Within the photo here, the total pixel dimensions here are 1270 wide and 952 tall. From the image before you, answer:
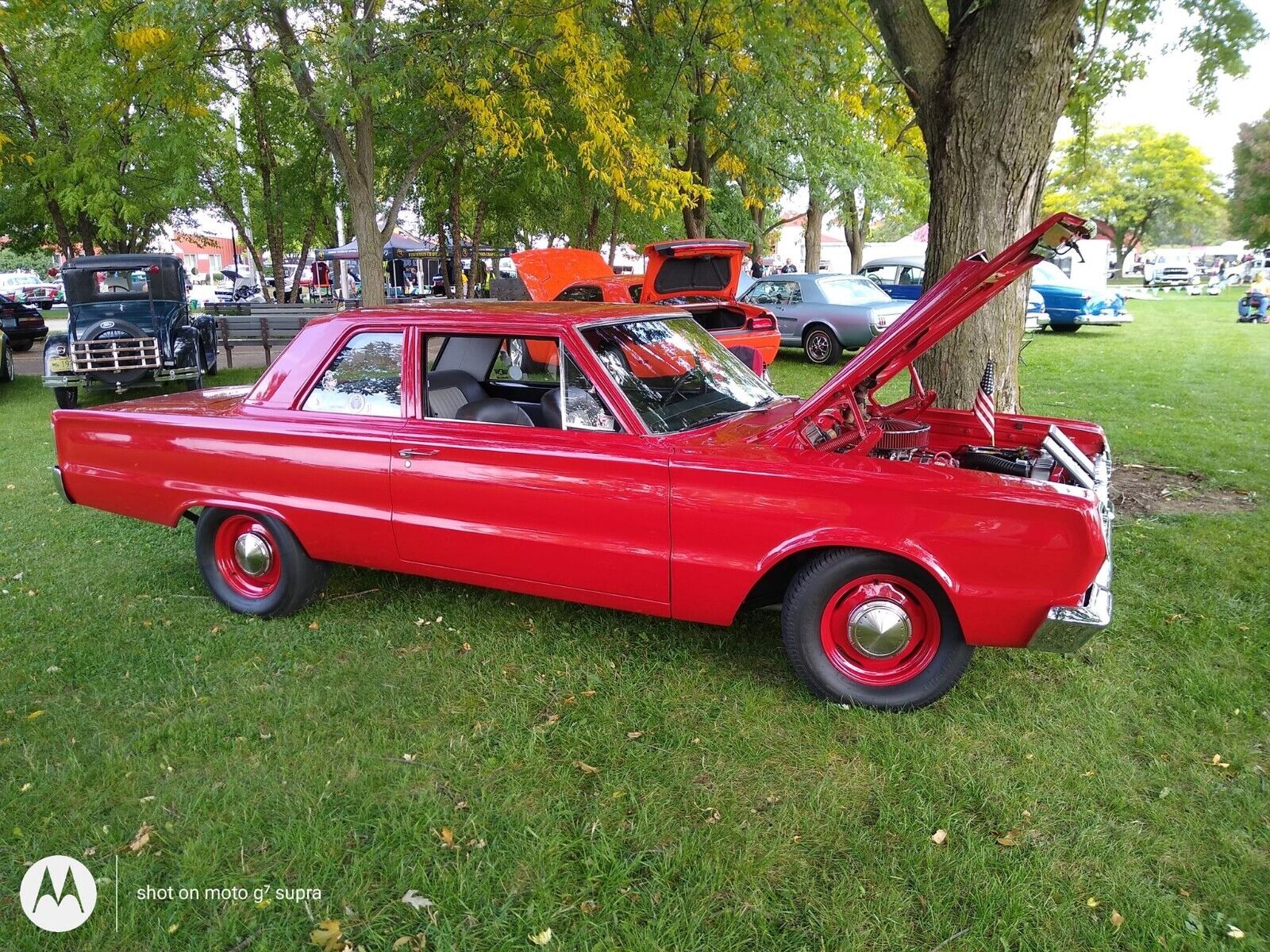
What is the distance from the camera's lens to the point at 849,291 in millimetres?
14219

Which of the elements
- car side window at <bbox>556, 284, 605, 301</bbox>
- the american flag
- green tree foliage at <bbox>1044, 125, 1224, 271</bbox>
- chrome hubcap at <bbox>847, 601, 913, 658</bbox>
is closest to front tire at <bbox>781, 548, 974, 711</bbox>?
chrome hubcap at <bbox>847, 601, 913, 658</bbox>

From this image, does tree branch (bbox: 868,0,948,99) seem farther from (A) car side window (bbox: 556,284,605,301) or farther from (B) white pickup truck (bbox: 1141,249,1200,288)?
(B) white pickup truck (bbox: 1141,249,1200,288)

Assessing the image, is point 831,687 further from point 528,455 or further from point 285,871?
point 285,871

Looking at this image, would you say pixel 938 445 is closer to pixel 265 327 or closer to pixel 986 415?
pixel 986 415

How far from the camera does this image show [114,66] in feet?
34.4

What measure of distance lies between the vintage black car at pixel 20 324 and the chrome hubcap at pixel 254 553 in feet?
61.3

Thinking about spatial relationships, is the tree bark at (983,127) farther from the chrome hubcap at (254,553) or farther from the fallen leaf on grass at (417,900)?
the fallen leaf on grass at (417,900)

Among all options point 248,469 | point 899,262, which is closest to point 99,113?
point 248,469

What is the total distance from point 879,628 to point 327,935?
86.2 inches

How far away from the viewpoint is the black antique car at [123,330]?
10531mm

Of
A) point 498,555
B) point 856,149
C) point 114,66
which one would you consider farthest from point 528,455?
point 856,149

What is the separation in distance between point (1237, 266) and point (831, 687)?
6009 cm

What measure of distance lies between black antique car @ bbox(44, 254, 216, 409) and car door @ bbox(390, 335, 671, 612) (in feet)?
28.1

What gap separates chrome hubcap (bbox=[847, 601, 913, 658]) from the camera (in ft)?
10.8
